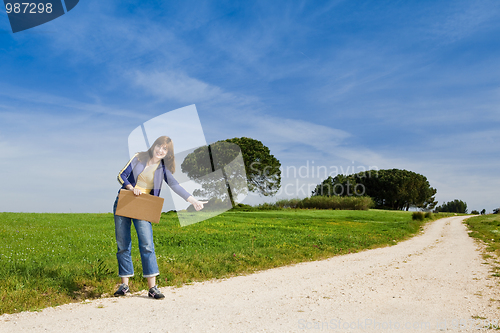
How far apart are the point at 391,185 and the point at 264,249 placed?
79.2 m

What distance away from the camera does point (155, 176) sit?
611 centimetres

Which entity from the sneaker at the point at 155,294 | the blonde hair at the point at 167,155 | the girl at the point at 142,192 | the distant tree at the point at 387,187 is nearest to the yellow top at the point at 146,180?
the girl at the point at 142,192

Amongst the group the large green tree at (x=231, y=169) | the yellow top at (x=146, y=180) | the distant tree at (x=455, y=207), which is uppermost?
the large green tree at (x=231, y=169)

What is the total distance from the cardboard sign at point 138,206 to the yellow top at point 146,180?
256mm

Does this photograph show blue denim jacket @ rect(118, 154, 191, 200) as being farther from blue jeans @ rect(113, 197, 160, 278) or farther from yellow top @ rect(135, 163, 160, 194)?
blue jeans @ rect(113, 197, 160, 278)

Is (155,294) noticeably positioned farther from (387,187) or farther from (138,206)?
(387,187)

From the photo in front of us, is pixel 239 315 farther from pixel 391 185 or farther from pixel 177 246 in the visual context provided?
pixel 391 185

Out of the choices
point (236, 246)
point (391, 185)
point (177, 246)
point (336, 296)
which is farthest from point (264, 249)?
point (391, 185)

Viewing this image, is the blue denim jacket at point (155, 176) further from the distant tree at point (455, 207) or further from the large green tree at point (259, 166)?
the distant tree at point (455, 207)

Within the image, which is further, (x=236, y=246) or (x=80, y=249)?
(x=236, y=246)

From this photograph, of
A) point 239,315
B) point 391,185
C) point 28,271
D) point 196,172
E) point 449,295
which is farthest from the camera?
point 391,185

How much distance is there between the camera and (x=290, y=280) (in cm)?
766

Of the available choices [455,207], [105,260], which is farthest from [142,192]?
[455,207]

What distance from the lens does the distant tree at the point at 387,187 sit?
269 feet
